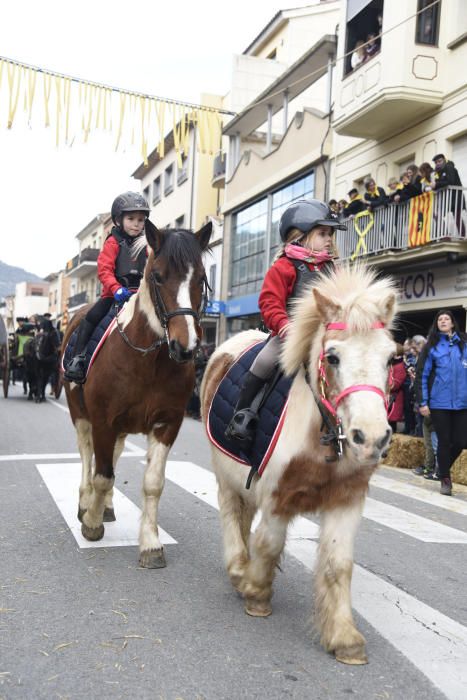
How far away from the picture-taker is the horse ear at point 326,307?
327cm

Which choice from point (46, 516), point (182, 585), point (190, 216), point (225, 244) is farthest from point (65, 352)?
point (190, 216)

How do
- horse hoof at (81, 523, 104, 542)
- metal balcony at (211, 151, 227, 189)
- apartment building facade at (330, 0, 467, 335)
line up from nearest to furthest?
horse hoof at (81, 523, 104, 542), apartment building facade at (330, 0, 467, 335), metal balcony at (211, 151, 227, 189)

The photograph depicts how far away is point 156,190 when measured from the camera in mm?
43219

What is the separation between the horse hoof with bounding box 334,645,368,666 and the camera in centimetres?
328

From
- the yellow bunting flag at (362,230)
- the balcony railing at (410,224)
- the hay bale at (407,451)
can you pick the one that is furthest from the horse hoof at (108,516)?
the yellow bunting flag at (362,230)

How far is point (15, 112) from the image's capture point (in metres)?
12.1

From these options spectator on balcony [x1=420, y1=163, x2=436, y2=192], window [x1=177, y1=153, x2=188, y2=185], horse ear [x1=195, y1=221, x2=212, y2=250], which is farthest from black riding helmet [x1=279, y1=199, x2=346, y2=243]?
window [x1=177, y1=153, x2=188, y2=185]

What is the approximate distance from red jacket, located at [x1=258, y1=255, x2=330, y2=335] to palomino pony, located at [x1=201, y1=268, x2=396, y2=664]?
370mm

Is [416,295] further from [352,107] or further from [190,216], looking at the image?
[190,216]

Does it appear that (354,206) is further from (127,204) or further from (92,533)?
(92,533)

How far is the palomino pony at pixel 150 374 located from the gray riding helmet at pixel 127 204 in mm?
833

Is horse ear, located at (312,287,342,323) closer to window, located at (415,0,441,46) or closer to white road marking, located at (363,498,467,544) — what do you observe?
white road marking, located at (363,498,467,544)

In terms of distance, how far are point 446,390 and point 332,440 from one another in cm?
585

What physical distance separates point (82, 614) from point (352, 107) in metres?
16.1
